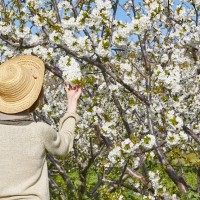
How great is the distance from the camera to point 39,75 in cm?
295

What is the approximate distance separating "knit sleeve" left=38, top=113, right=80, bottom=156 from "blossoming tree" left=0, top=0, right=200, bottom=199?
2.36ft

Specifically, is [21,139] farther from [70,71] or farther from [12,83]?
[70,71]

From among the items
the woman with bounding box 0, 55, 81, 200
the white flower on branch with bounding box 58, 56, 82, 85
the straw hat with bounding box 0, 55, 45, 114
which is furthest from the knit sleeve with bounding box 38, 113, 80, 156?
the white flower on branch with bounding box 58, 56, 82, 85

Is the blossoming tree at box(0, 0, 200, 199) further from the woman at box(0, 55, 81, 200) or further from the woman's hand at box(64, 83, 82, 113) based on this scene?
the woman at box(0, 55, 81, 200)

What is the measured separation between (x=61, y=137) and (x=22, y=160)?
0.31 metres

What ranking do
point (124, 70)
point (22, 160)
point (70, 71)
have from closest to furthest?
1. point (22, 160)
2. point (70, 71)
3. point (124, 70)

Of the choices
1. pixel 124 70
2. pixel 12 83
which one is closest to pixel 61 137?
pixel 12 83

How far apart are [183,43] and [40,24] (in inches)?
56.2

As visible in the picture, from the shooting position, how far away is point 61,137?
3.04m

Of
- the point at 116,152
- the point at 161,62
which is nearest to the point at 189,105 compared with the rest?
the point at 161,62

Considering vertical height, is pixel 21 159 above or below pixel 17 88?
below

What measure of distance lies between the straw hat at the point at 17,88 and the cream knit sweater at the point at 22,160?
0.09m

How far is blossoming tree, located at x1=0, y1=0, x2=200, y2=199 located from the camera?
14.4ft

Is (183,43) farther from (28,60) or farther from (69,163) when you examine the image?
(69,163)
